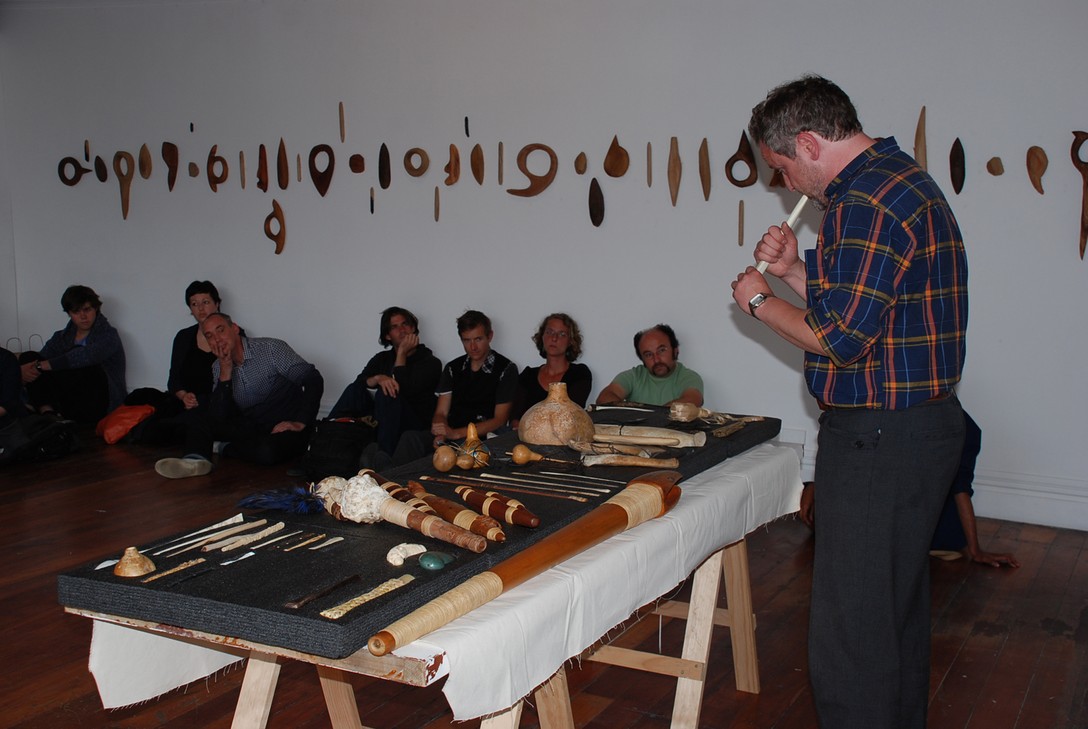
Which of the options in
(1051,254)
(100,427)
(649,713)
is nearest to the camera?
(649,713)

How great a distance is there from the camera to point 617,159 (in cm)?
542

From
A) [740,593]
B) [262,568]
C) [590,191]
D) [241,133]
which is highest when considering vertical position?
[241,133]

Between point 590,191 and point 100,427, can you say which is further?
point 100,427

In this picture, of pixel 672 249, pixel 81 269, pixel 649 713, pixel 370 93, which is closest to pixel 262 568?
pixel 649 713

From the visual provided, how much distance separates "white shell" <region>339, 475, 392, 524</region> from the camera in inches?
76.4

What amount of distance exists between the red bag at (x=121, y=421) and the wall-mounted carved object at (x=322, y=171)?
1750mm

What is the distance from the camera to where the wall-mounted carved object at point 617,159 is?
5.41 meters

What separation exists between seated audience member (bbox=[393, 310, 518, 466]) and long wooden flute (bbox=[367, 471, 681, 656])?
2.97m

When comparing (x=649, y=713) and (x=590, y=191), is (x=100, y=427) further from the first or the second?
(x=649, y=713)

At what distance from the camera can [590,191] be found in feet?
18.1

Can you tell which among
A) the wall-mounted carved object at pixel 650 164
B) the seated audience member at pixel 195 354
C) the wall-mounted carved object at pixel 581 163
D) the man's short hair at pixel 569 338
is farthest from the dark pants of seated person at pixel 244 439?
the wall-mounted carved object at pixel 650 164

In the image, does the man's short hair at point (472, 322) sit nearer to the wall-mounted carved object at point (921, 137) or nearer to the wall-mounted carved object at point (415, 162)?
the wall-mounted carved object at point (415, 162)

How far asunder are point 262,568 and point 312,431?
168 inches

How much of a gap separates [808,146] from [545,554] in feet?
2.98
